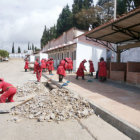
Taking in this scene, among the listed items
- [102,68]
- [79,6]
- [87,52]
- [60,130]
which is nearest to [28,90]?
[60,130]

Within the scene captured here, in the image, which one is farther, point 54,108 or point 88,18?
point 88,18

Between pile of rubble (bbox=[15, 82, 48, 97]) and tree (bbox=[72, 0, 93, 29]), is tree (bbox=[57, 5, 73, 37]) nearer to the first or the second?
tree (bbox=[72, 0, 93, 29])

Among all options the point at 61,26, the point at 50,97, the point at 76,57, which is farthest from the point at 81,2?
the point at 50,97

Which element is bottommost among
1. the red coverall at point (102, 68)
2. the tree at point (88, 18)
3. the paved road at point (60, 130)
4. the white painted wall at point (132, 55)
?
the paved road at point (60, 130)

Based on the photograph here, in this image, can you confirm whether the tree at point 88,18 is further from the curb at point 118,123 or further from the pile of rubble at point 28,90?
the curb at point 118,123

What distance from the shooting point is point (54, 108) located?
457 cm

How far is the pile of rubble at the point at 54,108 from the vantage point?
169 inches

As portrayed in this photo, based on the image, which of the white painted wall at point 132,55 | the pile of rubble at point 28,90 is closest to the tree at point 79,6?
the white painted wall at point 132,55

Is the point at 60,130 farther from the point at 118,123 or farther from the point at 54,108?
the point at 118,123

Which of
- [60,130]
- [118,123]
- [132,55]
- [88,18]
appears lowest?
[60,130]

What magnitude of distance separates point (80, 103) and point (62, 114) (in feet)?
2.83

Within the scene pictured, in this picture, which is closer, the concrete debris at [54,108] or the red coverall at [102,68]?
the concrete debris at [54,108]

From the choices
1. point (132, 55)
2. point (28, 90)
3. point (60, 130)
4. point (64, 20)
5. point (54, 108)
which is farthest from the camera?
point (64, 20)

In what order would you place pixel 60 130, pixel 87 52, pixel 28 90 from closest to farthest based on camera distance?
pixel 60 130, pixel 28 90, pixel 87 52
